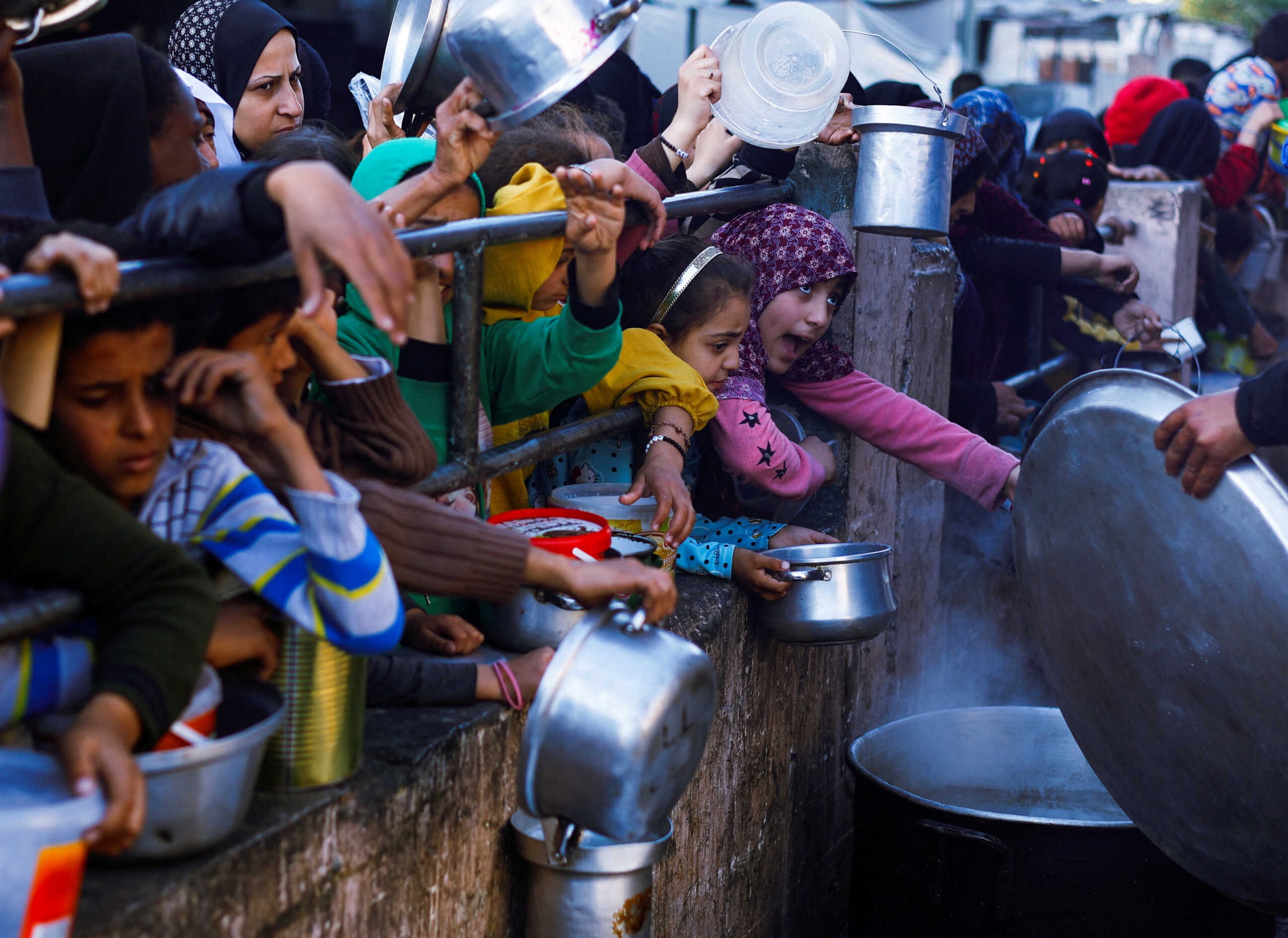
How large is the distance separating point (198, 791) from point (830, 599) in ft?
5.65

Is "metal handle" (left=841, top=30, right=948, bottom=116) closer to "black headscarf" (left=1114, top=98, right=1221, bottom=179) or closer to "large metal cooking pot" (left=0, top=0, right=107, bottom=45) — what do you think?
"large metal cooking pot" (left=0, top=0, right=107, bottom=45)

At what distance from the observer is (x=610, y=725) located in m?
1.69

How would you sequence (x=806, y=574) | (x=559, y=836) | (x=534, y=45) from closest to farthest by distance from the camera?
(x=559, y=836)
(x=534, y=45)
(x=806, y=574)

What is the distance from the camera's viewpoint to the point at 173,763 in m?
1.29

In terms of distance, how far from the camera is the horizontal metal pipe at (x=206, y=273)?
3.98 ft

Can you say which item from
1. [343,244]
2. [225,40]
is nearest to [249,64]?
[225,40]

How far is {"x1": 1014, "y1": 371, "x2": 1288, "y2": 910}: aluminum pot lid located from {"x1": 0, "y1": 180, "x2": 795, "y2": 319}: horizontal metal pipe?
104 centimetres

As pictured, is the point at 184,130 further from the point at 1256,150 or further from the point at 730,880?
the point at 1256,150

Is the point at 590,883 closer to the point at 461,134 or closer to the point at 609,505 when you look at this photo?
the point at 609,505

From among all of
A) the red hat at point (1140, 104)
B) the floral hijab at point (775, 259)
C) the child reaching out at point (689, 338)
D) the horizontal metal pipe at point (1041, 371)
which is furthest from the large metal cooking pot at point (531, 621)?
the red hat at point (1140, 104)

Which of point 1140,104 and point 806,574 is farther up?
point 1140,104

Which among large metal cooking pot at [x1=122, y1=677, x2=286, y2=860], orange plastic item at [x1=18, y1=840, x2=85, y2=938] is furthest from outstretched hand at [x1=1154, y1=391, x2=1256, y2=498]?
orange plastic item at [x1=18, y1=840, x2=85, y2=938]

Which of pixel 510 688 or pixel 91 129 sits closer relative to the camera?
pixel 510 688

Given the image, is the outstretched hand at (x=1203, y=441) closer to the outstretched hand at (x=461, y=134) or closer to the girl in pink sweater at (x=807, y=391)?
the girl in pink sweater at (x=807, y=391)
